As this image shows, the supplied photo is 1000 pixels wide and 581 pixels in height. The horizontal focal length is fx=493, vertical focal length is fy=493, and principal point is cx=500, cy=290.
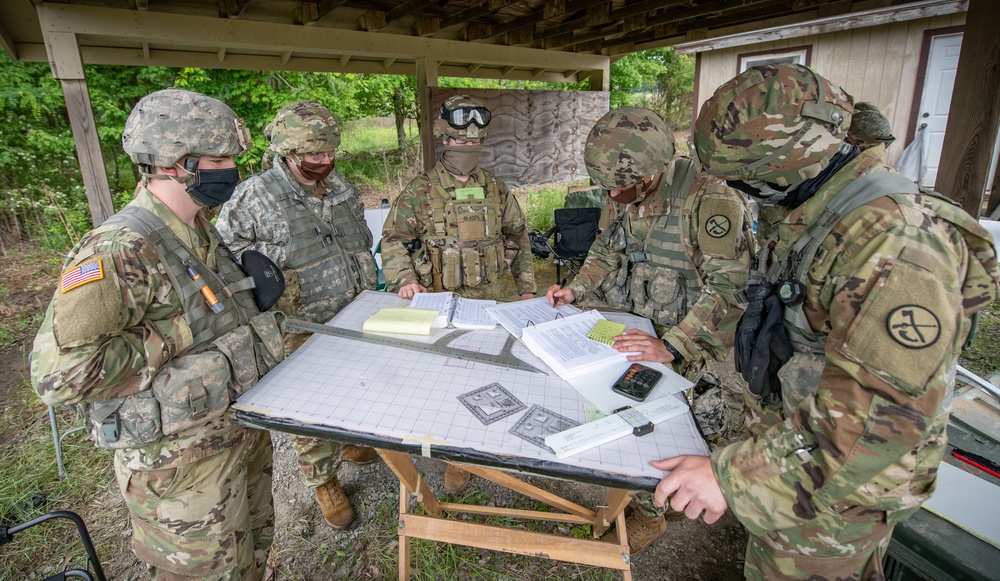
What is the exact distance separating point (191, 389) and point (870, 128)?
7.45ft

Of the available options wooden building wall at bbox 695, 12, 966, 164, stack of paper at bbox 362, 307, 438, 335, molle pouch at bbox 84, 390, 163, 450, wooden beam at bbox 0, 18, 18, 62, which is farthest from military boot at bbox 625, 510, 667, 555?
wooden building wall at bbox 695, 12, 966, 164

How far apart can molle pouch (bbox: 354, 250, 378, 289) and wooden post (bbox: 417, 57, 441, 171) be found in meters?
2.25

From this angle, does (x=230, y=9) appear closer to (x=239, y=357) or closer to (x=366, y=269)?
(x=366, y=269)

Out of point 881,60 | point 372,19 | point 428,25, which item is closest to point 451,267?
point 372,19

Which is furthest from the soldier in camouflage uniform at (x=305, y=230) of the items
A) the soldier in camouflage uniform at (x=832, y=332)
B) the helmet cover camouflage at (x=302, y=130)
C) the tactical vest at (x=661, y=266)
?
the soldier in camouflage uniform at (x=832, y=332)

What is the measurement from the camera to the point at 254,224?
2.73 meters

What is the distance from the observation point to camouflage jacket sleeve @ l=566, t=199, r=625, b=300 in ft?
8.96

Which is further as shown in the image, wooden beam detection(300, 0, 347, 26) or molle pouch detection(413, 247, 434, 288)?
wooden beam detection(300, 0, 347, 26)

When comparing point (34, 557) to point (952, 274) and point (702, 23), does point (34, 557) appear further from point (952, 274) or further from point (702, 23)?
point (702, 23)

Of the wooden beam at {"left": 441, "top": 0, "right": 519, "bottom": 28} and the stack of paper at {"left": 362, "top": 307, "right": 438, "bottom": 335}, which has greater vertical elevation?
the wooden beam at {"left": 441, "top": 0, "right": 519, "bottom": 28}

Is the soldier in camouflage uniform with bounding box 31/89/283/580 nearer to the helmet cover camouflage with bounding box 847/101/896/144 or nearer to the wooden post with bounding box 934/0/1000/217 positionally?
the helmet cover camouflage with bounding box 847/101/896/144

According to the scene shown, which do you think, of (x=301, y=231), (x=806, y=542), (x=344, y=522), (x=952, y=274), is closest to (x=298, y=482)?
(x=344, y=522)

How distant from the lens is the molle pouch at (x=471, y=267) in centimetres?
319

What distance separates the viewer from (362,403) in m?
1.66
